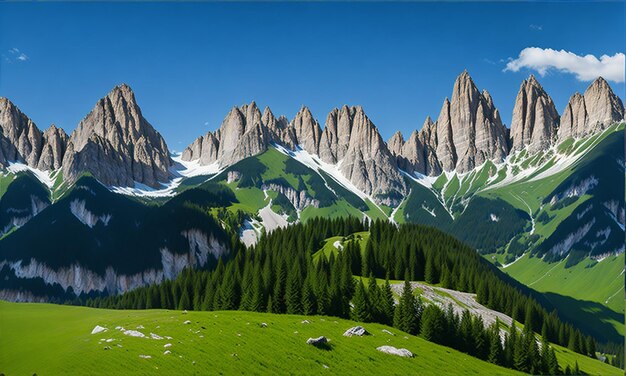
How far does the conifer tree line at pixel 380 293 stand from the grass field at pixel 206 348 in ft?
27.2

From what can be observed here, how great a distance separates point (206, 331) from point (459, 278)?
9247 centimetres

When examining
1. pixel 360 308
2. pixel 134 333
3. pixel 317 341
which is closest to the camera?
pixel 134 333

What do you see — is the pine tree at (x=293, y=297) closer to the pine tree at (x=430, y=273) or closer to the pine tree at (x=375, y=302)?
the pine tree at (x=375, y=302)

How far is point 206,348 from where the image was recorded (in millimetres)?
77812

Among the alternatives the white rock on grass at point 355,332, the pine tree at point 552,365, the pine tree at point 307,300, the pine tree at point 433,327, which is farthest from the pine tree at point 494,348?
the pine tree at point 307,300

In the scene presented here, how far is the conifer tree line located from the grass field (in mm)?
8289

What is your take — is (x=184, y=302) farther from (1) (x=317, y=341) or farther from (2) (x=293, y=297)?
(1) (x=317, y=341)

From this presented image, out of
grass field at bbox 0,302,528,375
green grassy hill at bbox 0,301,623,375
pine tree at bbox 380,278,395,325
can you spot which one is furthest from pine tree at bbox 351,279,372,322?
grass field at bbox 0,302,528,375

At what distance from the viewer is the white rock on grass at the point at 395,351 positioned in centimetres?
9025

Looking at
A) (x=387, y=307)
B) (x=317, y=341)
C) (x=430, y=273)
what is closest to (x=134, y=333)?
(x=317, y=341)

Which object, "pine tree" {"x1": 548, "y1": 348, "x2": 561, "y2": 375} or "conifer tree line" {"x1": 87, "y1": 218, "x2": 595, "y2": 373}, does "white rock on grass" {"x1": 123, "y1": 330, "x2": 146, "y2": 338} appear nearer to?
"conifer tree line" {"x1": 87, "y1": 218, "x2": 595, "y2": 373}

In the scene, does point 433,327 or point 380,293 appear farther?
point 380,293

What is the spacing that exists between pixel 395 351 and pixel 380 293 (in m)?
29.9

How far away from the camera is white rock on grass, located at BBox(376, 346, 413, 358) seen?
9025 cm
